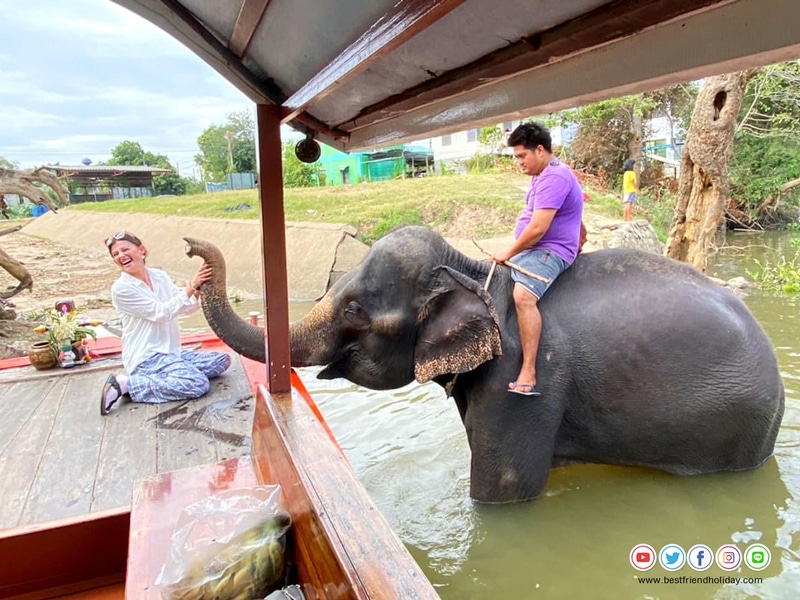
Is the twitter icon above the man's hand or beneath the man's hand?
beneath

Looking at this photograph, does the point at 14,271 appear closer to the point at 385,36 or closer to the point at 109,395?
the point at 109,395

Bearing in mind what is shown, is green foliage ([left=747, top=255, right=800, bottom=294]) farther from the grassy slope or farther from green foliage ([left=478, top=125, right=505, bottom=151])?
green foliage ([left=478, top=125, right=505, bottom=151])

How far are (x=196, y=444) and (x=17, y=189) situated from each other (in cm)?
579

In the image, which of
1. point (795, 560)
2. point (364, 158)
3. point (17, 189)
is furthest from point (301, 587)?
point (364, 158)

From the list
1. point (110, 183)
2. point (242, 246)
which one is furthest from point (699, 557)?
point (110, 183)

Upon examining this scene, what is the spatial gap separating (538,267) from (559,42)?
1789mm

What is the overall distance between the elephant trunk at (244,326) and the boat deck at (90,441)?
0.55m

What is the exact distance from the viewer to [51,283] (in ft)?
46.6

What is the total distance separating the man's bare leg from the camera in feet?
9.60

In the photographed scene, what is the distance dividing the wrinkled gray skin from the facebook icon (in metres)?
0.45

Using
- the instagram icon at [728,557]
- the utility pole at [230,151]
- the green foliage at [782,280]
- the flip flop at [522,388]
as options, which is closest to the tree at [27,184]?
the flip flop at [522,388]

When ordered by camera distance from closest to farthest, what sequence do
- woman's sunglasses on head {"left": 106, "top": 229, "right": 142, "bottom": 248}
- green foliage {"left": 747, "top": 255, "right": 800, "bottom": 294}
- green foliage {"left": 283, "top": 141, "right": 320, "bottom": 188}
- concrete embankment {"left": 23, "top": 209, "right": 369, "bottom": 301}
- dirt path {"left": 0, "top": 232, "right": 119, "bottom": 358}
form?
woman's sunglasses on head {"left": 106, "top": 229, "right": 142, "bottom": 248}
dirt path {"left": 0, "top": 232, "right": 119, "bottom": 358}
green foliage {"left": 747, "top": 255, "right": 800, "bottom": 294}
concrete embankment {"left": 23, "top": 209, "right": 369, "bottom": 301}
green foliage {"left": 283, "top": 141, "right": 320, "bottom": 188}

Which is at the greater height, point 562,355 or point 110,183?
point 110,183

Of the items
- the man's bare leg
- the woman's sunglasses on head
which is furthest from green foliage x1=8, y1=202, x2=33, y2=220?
the man's bare leg
